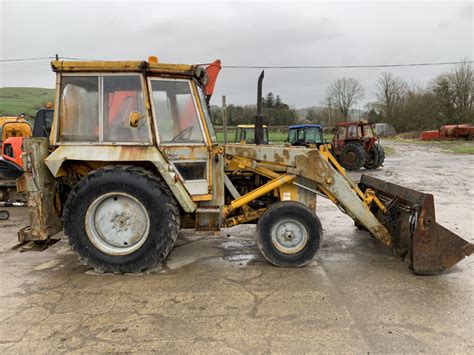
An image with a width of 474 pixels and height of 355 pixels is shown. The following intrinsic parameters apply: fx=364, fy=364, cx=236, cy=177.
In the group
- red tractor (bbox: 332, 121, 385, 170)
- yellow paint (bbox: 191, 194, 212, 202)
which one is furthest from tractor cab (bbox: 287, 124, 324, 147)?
yellow paint (bbox: 191, 194, 212, 202)

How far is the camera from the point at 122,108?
4.15 m

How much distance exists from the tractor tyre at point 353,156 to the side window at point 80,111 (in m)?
13.7

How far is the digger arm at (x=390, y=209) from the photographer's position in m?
3.99

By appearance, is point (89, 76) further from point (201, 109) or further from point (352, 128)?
point (352, 128)

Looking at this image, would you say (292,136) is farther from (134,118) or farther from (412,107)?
(412,107)

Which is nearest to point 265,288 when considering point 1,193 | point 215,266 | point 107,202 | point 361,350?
point 215,266

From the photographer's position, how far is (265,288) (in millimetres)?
3836

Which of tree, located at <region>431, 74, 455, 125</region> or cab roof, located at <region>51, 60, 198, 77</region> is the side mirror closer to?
cab roof, located at <region>51, 60, 198, 77</region>

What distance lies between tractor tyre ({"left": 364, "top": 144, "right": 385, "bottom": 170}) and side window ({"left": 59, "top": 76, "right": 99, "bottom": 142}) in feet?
48.2

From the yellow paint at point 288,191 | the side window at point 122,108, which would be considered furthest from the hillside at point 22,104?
the yellow paint at point 288,191

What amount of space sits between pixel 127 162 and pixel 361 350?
3032 millimetres

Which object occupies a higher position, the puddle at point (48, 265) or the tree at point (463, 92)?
the tree at point (463, 92)

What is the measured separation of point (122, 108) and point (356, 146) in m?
13.7

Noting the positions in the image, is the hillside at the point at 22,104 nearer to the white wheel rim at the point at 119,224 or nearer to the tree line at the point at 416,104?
the white wheel rim at the point at 119,224
